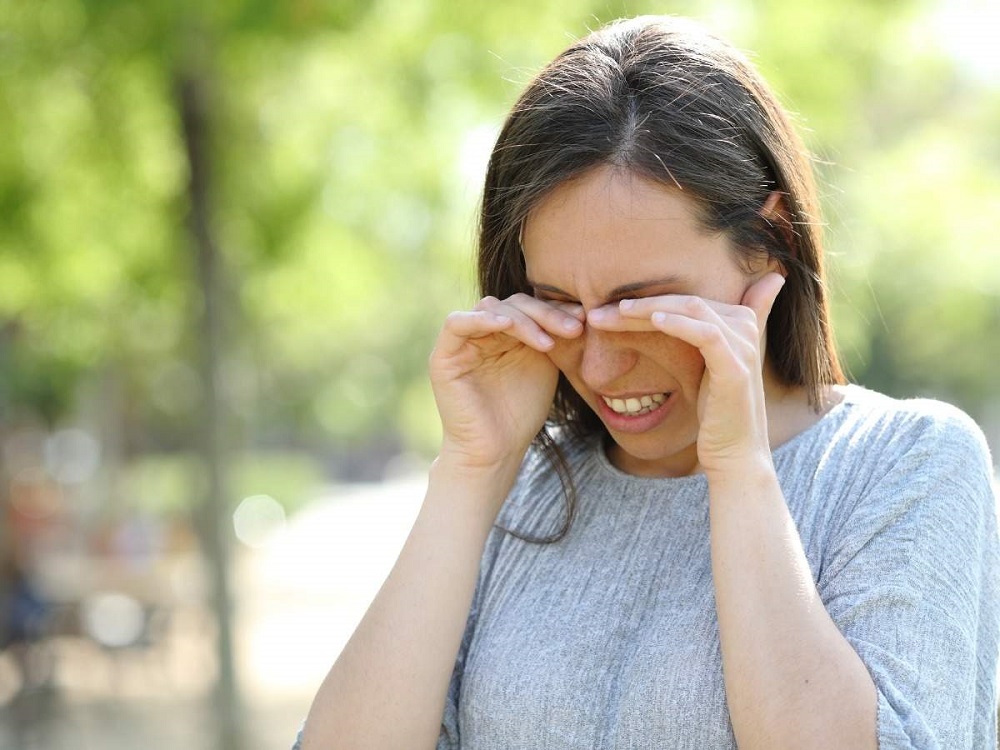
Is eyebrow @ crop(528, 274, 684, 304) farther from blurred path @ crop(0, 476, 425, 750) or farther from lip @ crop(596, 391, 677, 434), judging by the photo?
blurred path @ crop(0, 476, 425, 750)

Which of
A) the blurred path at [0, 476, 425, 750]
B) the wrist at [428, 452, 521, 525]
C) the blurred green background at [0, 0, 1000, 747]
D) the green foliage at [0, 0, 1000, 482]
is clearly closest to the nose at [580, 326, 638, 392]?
the wrist at [428, 452, 521, 525]

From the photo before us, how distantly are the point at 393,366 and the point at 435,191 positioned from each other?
104 ft

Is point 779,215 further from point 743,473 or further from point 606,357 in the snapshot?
point 743,473

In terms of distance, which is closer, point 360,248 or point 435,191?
point 435,191

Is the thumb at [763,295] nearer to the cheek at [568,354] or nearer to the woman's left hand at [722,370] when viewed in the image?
the woman's left hand at [722,370]

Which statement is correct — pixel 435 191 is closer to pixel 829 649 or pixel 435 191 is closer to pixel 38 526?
pixel 829 649

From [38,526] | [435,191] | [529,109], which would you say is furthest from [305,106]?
[38,526]

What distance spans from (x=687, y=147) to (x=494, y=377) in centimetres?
50

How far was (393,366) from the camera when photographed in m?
38.8

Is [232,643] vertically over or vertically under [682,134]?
under

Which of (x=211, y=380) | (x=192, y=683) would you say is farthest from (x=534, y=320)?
(x=192, y=683)

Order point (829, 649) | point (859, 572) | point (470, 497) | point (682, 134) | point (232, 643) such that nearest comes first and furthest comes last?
point (829, 649), point (859, 572), point (682, 134), point (470, 497), point (232, 643)

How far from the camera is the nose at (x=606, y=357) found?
1898 mm

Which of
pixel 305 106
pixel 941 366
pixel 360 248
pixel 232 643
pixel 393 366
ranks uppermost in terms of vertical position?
pixel 305 106
